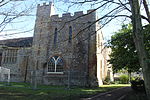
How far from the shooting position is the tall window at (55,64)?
1889 centimetres

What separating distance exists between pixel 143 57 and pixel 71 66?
13.5m

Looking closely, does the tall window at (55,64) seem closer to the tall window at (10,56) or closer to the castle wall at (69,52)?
the castle wall at (69,52)

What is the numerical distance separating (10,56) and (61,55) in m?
10.5

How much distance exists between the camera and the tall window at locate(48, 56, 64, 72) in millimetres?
18891

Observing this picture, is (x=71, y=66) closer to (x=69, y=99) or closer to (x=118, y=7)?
(x=69, y=99)

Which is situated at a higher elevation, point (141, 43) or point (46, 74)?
point (141, 43)

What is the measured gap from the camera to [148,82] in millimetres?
5156

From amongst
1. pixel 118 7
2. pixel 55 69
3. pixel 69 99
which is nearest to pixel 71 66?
pixel 55 69

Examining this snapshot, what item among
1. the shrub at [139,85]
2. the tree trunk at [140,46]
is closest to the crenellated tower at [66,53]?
the shrub at [139,85]

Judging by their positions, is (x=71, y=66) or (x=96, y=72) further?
(x=71, y=66)

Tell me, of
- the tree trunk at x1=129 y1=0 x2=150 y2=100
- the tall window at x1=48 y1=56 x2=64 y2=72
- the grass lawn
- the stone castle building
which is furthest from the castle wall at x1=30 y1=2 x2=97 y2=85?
the tree trunk at x1=129 y1=0 x2=150 y2=100

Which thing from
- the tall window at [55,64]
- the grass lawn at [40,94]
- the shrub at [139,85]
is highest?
the tall window at [55,64]

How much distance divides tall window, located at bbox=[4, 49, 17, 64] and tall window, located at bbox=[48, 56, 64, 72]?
25.5ft

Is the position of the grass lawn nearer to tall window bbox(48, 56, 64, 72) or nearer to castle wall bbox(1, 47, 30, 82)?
tall window bbox(48, 56, 64, 72)
